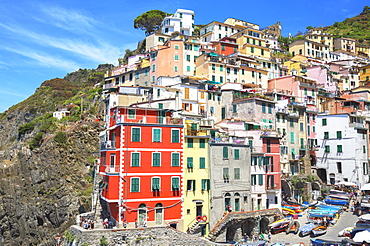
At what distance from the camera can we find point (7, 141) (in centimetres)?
9988

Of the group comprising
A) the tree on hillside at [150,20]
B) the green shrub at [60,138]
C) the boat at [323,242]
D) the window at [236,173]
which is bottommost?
the boat at [323,242]

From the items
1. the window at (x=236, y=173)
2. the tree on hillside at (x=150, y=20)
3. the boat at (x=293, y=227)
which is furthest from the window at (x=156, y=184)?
the tree on hillside at (x=150, y=20)

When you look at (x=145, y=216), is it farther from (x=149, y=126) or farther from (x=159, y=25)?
(x=159, y=25)

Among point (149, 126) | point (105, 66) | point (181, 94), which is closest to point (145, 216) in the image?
point (149, 126)

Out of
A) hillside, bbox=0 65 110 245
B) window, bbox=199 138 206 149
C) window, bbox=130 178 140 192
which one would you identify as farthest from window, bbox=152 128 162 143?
hillside, bbox=0 65 110 245

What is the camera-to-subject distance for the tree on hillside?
97500 millimetres

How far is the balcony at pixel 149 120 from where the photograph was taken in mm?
35656

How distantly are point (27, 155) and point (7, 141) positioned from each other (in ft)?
130

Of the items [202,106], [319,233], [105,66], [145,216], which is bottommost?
[319,233]

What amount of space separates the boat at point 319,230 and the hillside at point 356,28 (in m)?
115

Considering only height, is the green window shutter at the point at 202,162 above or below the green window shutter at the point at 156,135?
below

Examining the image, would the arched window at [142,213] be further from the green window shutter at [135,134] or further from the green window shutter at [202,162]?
the green window shutter at [202,162]

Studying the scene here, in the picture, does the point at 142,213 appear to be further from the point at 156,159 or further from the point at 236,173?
the point at 236,173

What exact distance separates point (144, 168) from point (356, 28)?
508 feet
